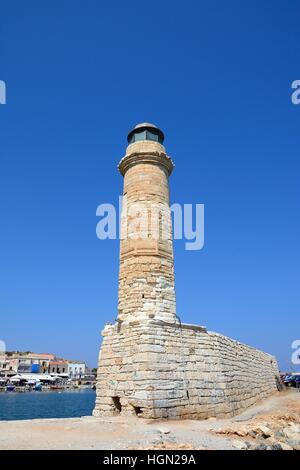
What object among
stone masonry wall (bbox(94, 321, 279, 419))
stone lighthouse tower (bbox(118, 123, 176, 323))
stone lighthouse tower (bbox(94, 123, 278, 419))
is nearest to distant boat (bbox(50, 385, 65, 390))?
stone lighthouse tower (bbox(94, 123, 278, 419))

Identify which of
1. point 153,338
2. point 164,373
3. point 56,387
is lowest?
point 56,387

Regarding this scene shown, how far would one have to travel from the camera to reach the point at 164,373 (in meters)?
A: 8.78

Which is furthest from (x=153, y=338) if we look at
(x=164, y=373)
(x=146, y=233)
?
(x=146, y=233)

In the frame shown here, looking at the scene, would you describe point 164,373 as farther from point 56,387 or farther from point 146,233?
point 56,387

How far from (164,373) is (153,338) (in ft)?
3.05

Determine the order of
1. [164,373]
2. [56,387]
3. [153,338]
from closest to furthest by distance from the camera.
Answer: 1. [164,373]
2. [153,338]
3. [56,387]

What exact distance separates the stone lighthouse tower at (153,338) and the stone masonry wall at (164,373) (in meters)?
0.02

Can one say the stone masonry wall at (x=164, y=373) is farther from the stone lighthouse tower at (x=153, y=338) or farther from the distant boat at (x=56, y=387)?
the distant boat at (x=56, y=387)

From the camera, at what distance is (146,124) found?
12.6 meters

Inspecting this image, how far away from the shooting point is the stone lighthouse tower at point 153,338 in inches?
343

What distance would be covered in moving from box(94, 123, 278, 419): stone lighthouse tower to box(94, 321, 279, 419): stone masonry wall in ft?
0.08

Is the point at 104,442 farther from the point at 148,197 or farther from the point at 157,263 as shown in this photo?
the point at 148,197

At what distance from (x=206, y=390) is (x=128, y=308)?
3.28 metres
